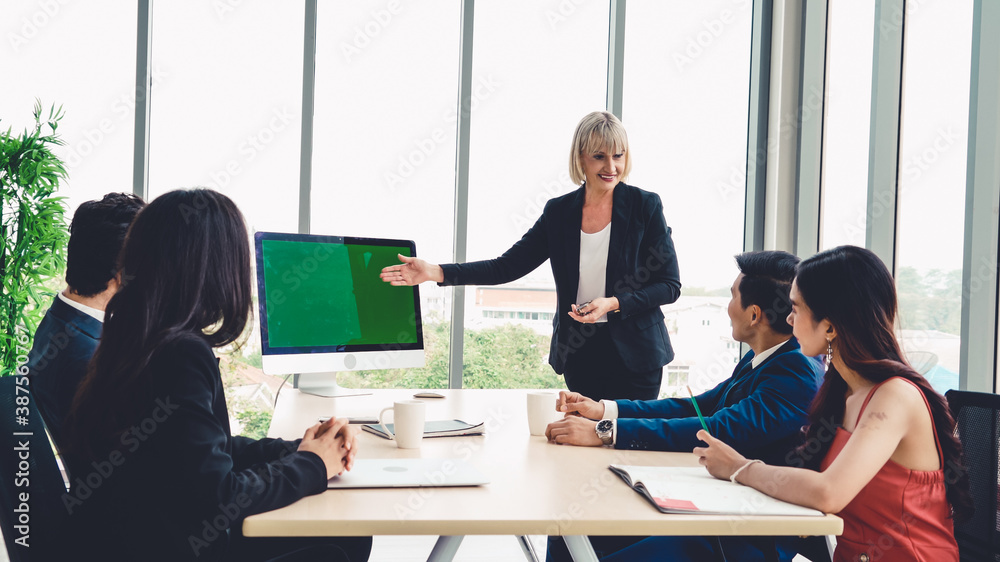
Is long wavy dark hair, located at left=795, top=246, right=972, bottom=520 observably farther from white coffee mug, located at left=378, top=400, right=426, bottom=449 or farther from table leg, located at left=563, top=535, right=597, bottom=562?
white coffee mug, located at left=378, top=400, right=426, bottom=449

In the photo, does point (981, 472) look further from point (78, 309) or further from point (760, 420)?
point (78, 309)

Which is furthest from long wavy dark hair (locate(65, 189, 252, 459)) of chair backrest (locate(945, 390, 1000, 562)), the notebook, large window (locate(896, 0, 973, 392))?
large window (locate(896, 0, 973, 392))

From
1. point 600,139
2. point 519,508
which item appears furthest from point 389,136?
point 519,508

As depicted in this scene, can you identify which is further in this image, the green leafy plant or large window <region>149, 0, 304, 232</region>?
large window <region>149, 0, 304, 232</region>

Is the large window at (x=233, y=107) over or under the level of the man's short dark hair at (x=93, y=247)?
over

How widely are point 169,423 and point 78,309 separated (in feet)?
2.49

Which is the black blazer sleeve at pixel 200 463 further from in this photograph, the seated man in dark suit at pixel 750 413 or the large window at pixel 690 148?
the large window at pixel 690 148

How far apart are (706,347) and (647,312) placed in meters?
1.56

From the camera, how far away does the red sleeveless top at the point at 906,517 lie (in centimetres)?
133

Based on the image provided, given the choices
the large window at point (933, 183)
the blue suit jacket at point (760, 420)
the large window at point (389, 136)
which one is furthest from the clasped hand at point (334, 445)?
the large window at point (389, 136)

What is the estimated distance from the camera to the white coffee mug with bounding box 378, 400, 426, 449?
Answer: 57.9 inches

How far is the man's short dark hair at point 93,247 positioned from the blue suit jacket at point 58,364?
132mm

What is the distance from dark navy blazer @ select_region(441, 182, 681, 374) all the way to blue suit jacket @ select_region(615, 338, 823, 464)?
0.74 meters

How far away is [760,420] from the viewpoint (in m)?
1.47
